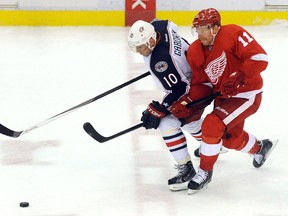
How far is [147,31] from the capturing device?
3936 mm

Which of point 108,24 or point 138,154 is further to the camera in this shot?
point 108,24

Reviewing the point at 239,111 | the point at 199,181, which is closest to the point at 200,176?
the point at 199,181

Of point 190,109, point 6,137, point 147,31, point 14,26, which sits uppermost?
point 147,31

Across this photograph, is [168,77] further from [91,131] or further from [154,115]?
[91,131]

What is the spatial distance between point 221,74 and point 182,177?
536mm

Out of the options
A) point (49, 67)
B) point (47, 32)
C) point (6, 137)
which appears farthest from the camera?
point (47, 32)

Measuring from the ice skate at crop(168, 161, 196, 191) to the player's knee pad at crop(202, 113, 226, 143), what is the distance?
9.5 inches

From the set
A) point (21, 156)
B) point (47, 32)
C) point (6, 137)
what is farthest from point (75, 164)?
point (47, 32)

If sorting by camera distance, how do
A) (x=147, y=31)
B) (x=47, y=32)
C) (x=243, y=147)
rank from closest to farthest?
(x=147, y=31)
(x=243, y=147)
(x=47, y=32)

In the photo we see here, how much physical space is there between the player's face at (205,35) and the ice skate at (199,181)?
0.61m

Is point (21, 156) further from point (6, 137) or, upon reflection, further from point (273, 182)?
point (273, 182)

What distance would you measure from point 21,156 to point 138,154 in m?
0.64

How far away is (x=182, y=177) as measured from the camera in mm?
4102

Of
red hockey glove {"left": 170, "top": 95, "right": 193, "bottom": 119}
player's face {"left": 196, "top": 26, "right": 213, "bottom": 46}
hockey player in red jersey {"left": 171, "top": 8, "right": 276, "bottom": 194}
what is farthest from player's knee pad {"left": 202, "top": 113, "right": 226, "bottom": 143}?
player's face {"left": 196, "top": 26, "right": 213, "bottom": 46}
